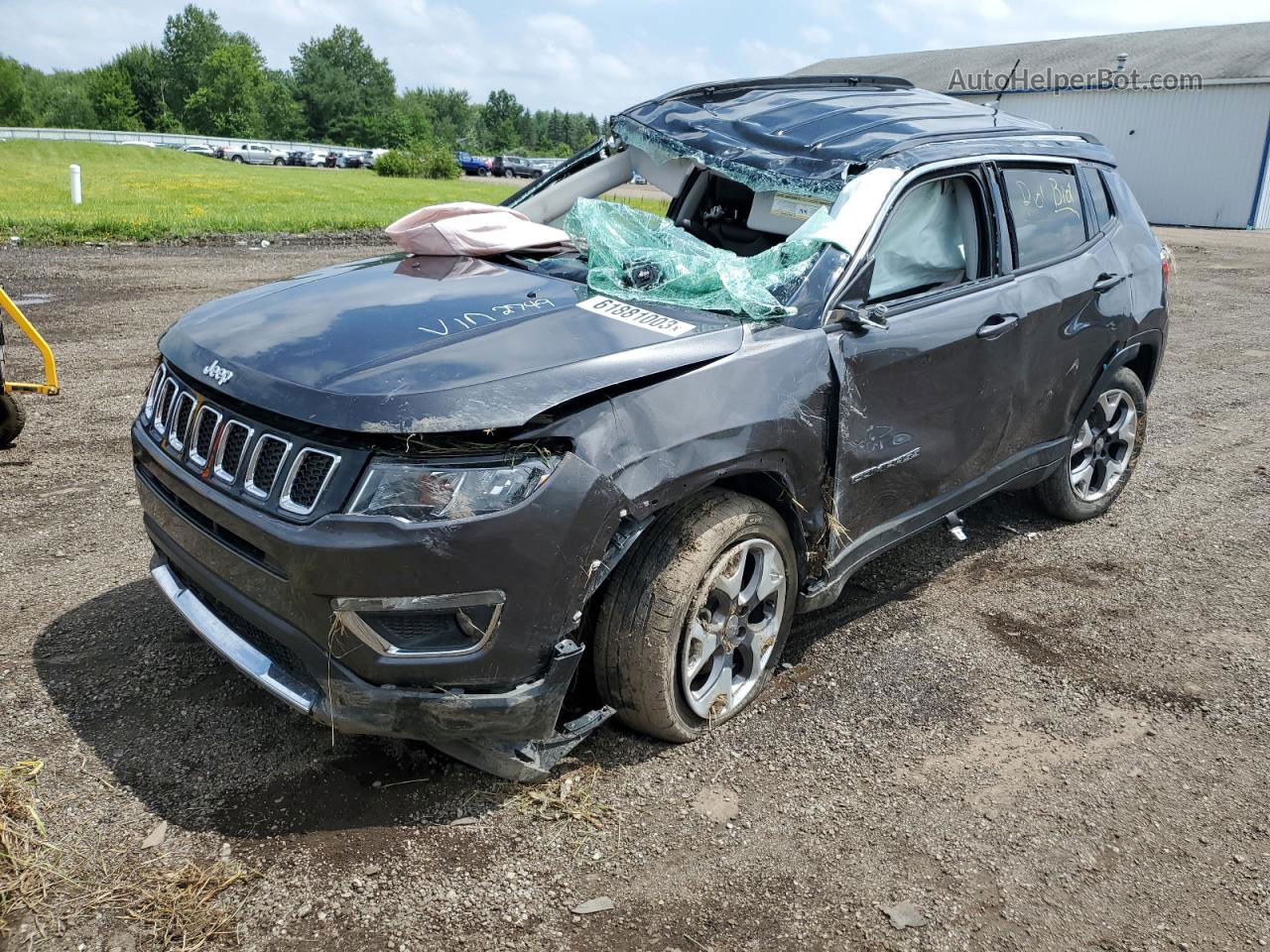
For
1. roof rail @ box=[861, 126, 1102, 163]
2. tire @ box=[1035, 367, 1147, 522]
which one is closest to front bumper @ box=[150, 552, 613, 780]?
roof rail @ box=[861, 126, 1102, 163]

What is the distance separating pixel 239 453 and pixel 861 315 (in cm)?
201

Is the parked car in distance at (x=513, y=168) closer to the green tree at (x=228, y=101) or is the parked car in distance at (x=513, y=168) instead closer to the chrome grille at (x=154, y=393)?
the green tree at (x=228, y=101)

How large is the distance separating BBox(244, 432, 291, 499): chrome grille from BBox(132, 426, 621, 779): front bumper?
0.06m

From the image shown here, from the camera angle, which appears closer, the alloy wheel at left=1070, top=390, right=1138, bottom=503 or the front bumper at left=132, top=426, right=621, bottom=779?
the front bumper at left=132, top=426, right=621, bottom=779

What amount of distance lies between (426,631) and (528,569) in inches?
12.5

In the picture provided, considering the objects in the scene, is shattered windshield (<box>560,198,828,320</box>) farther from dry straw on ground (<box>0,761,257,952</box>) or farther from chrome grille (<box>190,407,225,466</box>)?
dry straw on ground (<box>0,761,257,952</box>)

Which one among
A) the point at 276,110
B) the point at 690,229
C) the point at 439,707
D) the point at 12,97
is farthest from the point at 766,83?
the point at 276,110

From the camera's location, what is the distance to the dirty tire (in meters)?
2.95

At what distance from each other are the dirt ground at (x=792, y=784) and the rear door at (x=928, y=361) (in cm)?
68

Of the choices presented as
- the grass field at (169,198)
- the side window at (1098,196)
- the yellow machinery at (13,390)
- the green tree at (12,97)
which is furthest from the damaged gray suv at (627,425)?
the green tree at (12,97)

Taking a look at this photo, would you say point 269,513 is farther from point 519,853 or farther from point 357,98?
point 357,98

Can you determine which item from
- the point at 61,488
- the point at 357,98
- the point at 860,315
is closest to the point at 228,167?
the point at 61,488

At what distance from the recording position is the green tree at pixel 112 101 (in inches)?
3556

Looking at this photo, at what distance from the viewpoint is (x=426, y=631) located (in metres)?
2.64
